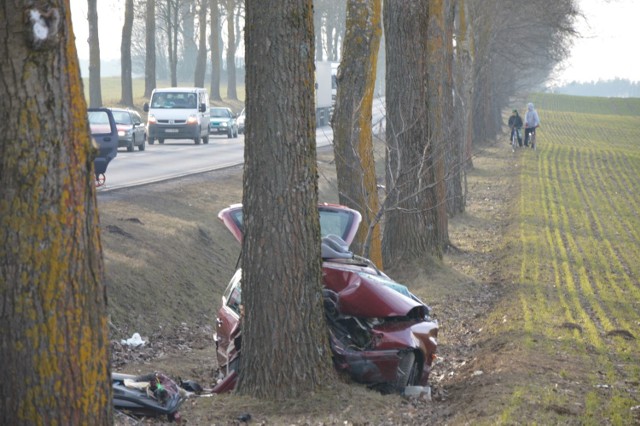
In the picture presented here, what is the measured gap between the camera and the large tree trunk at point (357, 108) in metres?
15.2

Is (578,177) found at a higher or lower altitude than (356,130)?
lower

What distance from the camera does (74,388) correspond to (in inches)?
213

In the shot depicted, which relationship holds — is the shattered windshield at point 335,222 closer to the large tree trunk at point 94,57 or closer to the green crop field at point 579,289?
the green crop field at point 579,289

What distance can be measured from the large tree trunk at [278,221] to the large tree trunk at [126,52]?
44362mm

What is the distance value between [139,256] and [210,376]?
509 cm

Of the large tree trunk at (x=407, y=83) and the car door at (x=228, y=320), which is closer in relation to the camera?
the car door at (x=228, y=320)

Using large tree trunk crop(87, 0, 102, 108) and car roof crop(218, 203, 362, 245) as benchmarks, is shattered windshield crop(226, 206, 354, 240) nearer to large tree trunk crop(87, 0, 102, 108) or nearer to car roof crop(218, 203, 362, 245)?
car roof crop(218, 203, 362, 245)

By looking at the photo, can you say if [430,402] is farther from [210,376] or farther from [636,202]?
[636,202]

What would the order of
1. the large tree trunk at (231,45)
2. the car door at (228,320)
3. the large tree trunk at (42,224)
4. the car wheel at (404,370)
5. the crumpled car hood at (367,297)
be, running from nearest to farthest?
the large tree trunk at (42,224) → the crumpled car hood at (367,297) → the car wheel at (404,370) → the car door at (228,320) → the large tree trunk at (231,45)

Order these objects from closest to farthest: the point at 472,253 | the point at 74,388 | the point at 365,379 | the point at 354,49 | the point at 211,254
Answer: the point at 74,388, the point at 365,379, the point at 354,49, the point at 211,254, the point at 472,253

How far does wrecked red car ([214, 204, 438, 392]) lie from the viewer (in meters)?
9.05

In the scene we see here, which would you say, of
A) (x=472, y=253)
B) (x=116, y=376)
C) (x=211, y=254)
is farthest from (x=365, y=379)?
(x=472, y=253)

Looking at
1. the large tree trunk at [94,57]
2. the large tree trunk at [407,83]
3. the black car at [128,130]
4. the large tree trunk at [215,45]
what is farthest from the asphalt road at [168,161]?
the large tree trunk at [215,45]

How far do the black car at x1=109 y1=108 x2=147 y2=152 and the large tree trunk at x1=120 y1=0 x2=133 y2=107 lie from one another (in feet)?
51.7
